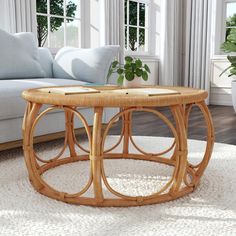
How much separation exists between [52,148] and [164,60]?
3188mm

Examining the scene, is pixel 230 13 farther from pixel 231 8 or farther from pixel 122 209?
pixel 122 209

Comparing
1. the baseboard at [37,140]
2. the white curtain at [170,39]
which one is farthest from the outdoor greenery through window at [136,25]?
the baseboard at [37,140]

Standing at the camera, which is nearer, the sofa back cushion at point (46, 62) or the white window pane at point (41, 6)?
the sofa back cushion at point (46, 62)

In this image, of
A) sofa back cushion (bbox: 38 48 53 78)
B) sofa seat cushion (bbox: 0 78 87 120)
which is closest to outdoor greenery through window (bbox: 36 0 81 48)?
sofa back cushion (bbox: 38 48 53 78)

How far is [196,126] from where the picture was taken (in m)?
3.59

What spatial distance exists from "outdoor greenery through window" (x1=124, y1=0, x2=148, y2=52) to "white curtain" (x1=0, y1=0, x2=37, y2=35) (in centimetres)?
184

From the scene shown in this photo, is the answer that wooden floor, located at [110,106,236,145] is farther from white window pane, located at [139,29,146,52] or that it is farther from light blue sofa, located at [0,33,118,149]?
white window pane, located at [139,29,146,52]

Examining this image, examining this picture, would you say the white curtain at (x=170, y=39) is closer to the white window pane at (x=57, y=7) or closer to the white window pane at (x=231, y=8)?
the white window pane at (x=231, y=8)

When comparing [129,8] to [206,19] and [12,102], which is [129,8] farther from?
[12,102]

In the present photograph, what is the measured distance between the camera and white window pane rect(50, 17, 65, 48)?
408 cm

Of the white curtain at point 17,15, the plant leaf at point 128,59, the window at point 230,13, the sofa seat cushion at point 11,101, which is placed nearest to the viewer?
the plant leaf at point 128,59

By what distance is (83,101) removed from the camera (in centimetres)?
141

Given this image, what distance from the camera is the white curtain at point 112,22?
14.2 feet

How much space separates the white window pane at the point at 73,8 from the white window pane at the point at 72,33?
8 cm
